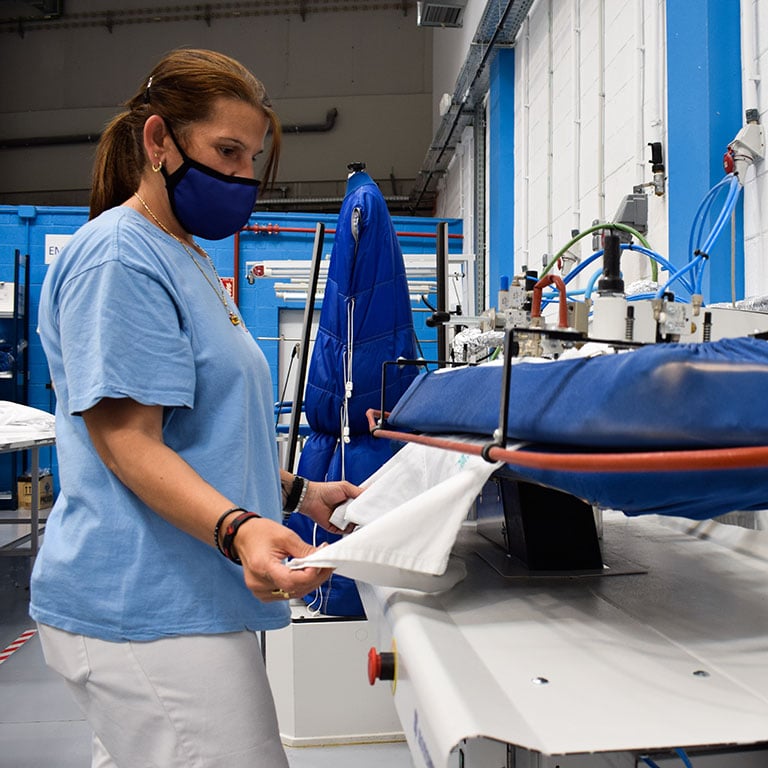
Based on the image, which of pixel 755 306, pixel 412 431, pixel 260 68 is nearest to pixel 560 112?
pixel 755 306

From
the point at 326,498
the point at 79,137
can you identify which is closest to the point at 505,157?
the point at 326,498

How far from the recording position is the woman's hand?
2.14 ft

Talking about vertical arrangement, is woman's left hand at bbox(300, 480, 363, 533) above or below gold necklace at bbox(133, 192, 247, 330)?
below

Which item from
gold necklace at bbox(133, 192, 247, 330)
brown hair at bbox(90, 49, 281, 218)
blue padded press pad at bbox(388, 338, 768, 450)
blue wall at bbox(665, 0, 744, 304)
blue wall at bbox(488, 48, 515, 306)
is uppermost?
blue wall at bbox(488, 48, 515, 306)

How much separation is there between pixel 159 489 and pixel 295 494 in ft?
1.45

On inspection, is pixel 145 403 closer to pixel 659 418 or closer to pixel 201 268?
pixel 201 268

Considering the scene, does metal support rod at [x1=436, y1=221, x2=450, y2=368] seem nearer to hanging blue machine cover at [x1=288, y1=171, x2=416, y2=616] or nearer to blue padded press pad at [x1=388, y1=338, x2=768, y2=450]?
hanging blue machine cover at [x1=288, y1=171, x2=416, y2=616]

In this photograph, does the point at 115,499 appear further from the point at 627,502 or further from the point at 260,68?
the point at 260,68

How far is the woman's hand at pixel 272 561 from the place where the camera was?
651 mm

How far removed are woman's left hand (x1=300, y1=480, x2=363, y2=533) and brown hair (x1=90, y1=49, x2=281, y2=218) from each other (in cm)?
52

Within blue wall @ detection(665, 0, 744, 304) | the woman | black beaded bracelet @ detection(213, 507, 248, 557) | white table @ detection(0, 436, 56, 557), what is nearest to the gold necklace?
the woman

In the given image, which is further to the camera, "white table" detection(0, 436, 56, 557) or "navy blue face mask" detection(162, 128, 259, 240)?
"white table" detection(0, 436, 56, 557)

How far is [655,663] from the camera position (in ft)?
1.92

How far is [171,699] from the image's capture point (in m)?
0.77
